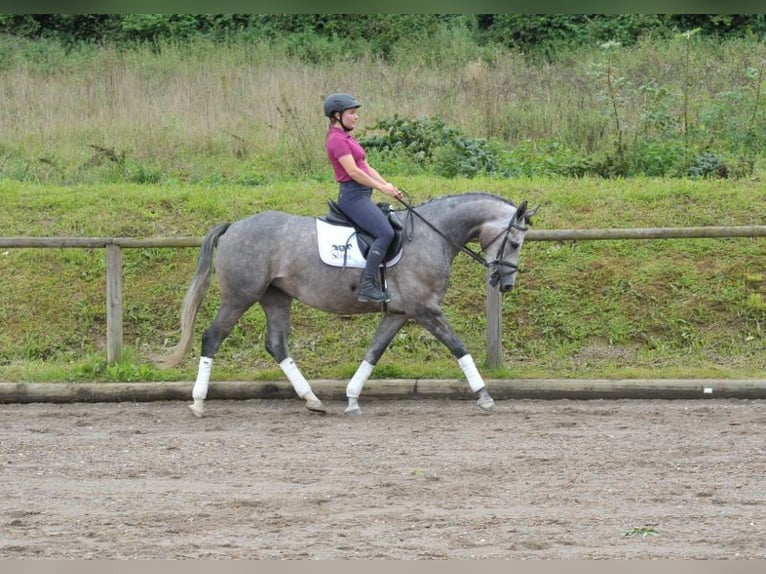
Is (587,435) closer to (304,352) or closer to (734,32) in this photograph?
(304,352)

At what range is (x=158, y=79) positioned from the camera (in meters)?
17.7

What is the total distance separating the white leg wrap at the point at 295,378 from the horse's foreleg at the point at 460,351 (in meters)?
1.07

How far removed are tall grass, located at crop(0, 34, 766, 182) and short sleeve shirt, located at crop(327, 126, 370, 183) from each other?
16.1ft

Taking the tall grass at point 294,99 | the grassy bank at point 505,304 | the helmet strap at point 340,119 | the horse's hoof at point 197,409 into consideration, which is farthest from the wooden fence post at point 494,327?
the tall grass at point 294,99

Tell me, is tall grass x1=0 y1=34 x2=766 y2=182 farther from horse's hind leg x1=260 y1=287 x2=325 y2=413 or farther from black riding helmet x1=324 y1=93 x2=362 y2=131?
black riding helmet x1=324 y1=93 x2=362 y2=131

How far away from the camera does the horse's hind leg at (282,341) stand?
908cm

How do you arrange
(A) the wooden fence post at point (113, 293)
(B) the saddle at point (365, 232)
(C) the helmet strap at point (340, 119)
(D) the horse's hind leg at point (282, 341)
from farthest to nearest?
(A) the wooden fence post at point (113, 293) < (D) the horse's hind leg at point (282, 341) < (B) the saddle at point (365, 232) < (C) the helmet strap at point (340, 119)

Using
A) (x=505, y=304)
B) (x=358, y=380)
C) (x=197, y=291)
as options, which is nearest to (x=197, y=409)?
(x=197, y=291)

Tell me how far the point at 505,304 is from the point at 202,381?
318 cm

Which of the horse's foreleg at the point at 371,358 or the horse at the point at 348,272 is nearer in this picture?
the horse at the point at 348,272

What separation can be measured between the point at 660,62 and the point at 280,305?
35.3ft

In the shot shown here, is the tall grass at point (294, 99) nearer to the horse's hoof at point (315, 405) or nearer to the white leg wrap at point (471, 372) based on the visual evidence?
the horse's hoof at point (315, 405)

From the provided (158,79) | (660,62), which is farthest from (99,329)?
(660,62)

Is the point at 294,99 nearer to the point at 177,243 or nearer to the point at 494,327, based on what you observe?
the point at 177,243
